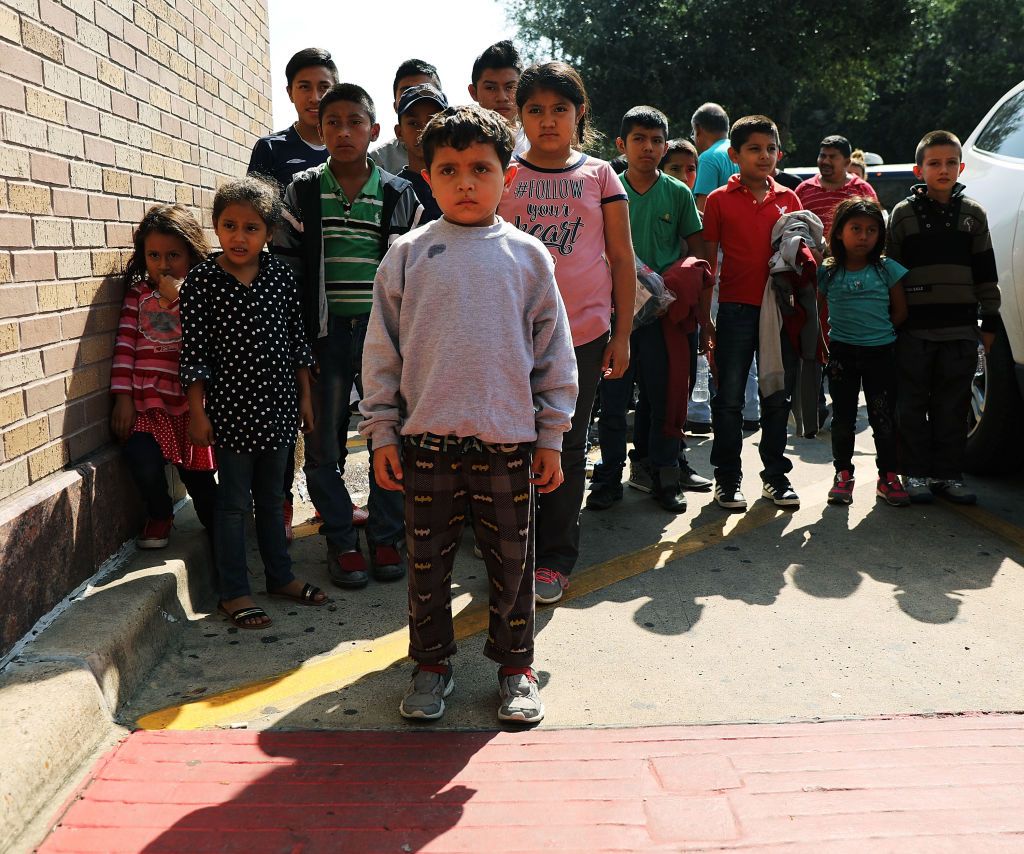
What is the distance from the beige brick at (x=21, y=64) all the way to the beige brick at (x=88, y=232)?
518mm

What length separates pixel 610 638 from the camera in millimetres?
3619

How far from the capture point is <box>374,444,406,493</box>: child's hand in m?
2.93

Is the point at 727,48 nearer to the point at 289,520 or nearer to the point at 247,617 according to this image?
the point at 289,520

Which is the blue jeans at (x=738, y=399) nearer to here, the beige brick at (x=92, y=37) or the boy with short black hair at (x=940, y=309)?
the boy with short black hair at (x=940, y=309)

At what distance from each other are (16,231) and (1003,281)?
439cm

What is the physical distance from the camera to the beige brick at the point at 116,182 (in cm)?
388

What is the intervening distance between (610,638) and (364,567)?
3.71 feet

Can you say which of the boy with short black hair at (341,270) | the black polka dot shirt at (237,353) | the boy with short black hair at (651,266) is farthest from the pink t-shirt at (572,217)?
the boy with short black hair at (651,266)

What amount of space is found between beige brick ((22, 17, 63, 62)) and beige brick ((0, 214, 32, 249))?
59cm

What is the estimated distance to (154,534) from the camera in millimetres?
4016

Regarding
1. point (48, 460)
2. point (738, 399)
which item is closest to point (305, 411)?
point (48, 460)

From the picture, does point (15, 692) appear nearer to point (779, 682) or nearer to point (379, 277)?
point (379, 277)

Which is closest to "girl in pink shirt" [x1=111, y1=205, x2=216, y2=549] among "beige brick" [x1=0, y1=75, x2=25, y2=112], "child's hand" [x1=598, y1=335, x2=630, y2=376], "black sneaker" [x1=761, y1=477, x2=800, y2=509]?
"beige brick" [x1=0, y1=75, x2=25, y2=112]

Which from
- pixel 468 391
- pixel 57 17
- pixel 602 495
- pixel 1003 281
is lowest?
pixel 602 495
